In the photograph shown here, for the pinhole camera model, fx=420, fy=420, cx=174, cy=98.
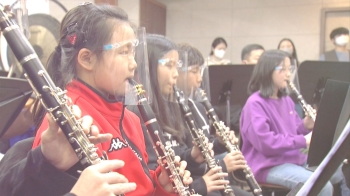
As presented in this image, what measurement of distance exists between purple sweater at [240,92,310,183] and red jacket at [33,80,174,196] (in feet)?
3.83

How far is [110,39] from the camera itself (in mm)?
1248

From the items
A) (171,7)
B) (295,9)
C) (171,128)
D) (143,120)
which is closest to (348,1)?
(295,9)

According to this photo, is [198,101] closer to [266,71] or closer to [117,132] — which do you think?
[266,71]

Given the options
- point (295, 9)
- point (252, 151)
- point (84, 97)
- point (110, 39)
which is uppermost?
point (295, 9)

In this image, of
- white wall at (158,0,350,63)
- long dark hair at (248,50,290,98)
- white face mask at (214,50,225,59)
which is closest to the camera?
long dark hair at (248,50,290,98)

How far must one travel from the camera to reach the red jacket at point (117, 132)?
124 cm

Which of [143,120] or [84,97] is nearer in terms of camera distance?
[84,97]

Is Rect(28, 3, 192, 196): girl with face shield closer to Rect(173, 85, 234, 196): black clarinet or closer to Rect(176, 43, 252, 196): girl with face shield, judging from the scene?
Rect(173, 85, 234, 196): black clarinet

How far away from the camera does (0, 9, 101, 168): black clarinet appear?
3.03ft

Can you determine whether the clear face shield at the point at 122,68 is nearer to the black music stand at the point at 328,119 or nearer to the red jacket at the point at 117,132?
the red jacket at the point at 117,132

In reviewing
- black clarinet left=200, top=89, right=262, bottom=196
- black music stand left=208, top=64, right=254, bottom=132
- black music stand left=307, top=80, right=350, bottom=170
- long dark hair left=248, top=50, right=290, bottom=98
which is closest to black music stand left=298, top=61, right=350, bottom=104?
black music stand left=208, top=64, right=254, bottom=132

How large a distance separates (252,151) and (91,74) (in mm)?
1511

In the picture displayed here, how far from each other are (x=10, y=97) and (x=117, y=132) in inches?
15.6

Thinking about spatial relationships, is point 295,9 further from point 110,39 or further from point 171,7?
point 110,39
